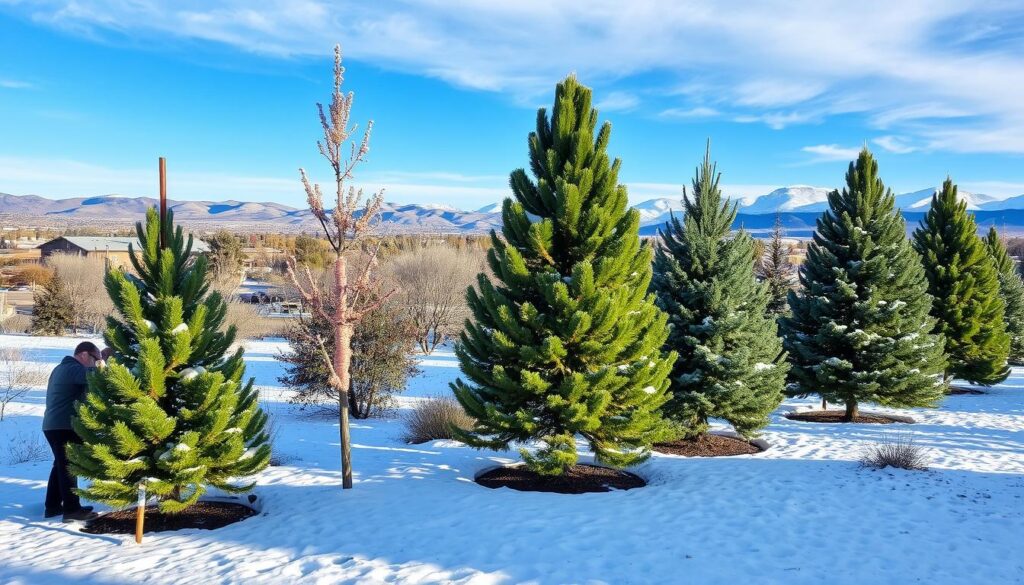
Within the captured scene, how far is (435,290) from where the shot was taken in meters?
39.5

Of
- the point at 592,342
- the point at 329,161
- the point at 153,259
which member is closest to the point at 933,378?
the point at 592,342

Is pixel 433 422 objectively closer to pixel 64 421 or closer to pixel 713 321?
pixel 713 321

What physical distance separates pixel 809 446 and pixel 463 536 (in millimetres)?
7915

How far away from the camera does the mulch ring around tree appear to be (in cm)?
1543

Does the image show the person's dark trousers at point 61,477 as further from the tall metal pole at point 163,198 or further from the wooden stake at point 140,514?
the tall metal pole at point 163,198

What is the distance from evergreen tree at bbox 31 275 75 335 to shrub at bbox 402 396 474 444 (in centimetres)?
3233

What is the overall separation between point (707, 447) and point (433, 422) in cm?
536

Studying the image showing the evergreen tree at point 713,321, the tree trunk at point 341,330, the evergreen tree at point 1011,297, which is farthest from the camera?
the evergreen tree at point 1011,297

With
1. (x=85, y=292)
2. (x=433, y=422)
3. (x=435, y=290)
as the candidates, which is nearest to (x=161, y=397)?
(x=433, y=422)

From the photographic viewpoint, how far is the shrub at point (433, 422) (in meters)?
13.5

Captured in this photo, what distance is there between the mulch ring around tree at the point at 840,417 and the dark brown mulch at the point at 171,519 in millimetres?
12773

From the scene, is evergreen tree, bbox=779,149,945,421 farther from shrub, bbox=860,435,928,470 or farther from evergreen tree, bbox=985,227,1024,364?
evergreen tree, bbox=985,227,1024,364

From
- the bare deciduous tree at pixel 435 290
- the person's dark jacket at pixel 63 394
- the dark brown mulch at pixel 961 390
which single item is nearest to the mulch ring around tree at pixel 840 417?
the dark brown mulch at pixel 961 390

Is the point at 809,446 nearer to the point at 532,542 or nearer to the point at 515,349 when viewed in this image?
the point at 515,349
